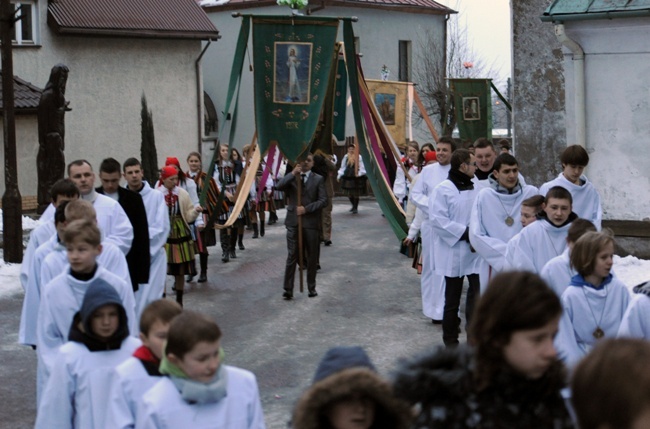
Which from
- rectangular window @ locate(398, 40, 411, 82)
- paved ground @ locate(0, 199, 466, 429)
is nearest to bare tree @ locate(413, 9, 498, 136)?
rectangular window @ locate(398, 40, 411, 82)

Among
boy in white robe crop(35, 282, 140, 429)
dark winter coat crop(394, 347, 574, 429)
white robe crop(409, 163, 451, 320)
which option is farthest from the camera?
white robe crop(409, 163, 451, 320)

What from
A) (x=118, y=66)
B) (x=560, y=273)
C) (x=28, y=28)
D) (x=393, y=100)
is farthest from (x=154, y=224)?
(x=118, y=66)

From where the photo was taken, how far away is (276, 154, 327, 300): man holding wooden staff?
14500 millimetres

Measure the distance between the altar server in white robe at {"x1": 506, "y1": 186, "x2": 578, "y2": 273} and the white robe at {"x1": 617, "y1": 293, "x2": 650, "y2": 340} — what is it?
2710 mm

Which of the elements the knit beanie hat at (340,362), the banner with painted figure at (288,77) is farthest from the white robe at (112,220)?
the banner with painted figure at (288,77)

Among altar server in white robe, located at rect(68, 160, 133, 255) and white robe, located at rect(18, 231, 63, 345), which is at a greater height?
altar server in white robe, located at rect(68, 160, 133, 255)

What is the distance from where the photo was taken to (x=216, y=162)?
17766 millimetres

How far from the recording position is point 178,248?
1395 cm

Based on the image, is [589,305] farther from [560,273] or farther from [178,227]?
[178,227]

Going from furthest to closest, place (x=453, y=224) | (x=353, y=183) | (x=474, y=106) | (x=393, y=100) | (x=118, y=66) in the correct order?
(x=118, y=66), (x=353, y=183), (x=393, y=100), (x=474, y=106), (x=453, y=224)

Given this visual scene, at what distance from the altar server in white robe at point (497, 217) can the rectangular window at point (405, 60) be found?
123 feet

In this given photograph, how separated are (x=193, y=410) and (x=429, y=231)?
8.11 meters

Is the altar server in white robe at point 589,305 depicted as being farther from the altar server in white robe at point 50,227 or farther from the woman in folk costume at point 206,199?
the woman in folk costume at point 206,199

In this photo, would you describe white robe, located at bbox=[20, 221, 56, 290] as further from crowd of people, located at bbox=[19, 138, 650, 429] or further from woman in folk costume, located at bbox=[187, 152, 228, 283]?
woman in folk costume, located at bbox=[187, 152, 228, 283]
